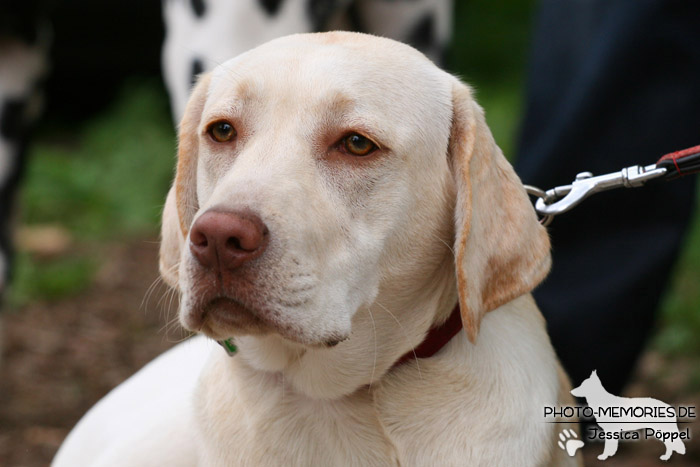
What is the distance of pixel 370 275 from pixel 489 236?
34 centimetres

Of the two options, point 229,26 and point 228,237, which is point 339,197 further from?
point 229,26

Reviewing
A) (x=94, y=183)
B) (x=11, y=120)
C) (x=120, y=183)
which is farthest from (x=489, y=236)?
(x=94, y=183)

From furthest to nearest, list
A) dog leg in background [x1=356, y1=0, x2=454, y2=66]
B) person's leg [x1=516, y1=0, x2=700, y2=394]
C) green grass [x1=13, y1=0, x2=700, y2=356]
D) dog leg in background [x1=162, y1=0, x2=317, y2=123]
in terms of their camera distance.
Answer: green grass [x1=13, y1=0, x2=700, y2=356], dog leg in background [x1=356, y1=0, x2=454, y2=66], person's leg [x1=516, y1=0, x2=700, y2=394], dog leg in background [x1=162, y1=0, x2=317, y2=123]

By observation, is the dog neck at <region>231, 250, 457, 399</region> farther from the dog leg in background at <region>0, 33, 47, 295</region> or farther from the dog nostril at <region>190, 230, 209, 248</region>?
the dog leg in background at <region>0, 33, 47, 295</region>

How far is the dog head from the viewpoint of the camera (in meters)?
2.29

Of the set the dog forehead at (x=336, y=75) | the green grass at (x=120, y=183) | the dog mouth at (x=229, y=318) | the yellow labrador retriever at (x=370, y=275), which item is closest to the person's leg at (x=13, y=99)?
the green grass at (x=120, y=183)

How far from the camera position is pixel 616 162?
402 cm

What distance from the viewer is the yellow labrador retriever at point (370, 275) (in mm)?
2412

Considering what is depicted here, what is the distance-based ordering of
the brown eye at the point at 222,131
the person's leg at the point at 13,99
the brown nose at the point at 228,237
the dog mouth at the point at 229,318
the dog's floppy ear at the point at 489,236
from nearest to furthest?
1. the brown nose at the point at 228,237
2. the dog mouth at the point at 229,318
3. the dog's floppy ear at the point at 489,236
4. the brown eye at the point at 222,131
5. the person's leg at the point at 13,99

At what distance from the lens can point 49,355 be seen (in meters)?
5.36

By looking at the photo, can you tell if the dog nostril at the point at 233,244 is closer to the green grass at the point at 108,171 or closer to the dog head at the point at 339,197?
the dog head at the point at 339,197

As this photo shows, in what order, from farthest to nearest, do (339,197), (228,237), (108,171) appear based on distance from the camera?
(108,171), (339,197), (228,237)

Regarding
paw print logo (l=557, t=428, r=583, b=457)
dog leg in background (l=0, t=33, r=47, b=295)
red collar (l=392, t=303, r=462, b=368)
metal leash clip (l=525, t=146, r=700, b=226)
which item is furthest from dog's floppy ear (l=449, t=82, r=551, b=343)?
dog leg in background (l=0, t=33, r=47, b=295)

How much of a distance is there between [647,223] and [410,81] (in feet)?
5.97
